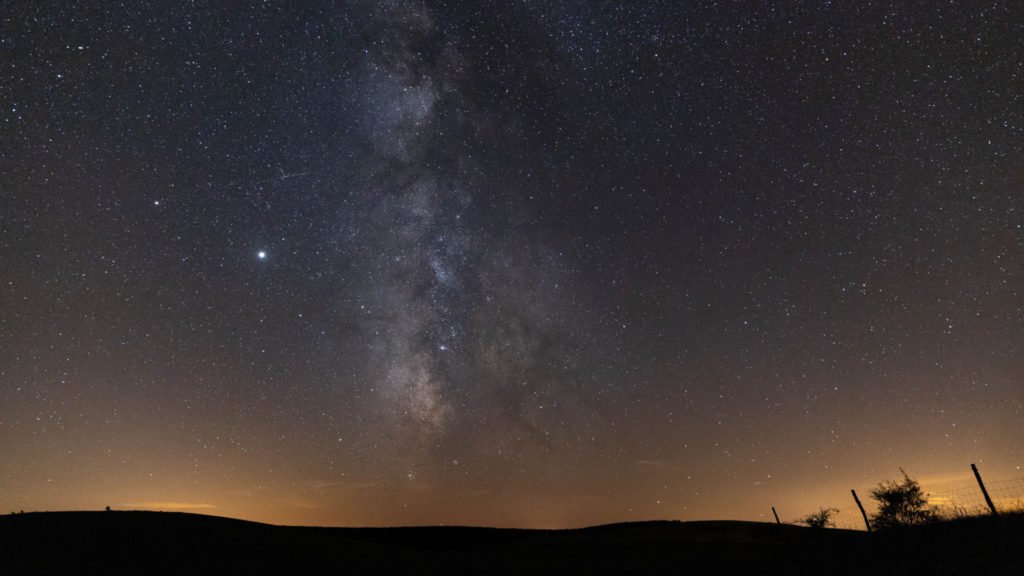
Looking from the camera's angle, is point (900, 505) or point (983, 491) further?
point (900, 505)

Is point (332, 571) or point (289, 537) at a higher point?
point (289, 537)

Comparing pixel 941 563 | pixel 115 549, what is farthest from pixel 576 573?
pixel 115 549

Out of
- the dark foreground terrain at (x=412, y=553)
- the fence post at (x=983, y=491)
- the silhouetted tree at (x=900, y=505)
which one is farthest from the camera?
the silhouetted tree at (x=900, y=505)

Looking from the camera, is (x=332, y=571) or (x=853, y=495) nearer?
(x=332, y=571)

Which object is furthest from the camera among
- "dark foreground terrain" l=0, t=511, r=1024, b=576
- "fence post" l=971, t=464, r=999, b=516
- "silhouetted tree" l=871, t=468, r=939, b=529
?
"silhouetted tree" l=871, t=468, r=939, b=529

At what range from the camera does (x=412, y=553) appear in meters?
22.3

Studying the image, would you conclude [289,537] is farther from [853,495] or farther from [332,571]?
[853,495]

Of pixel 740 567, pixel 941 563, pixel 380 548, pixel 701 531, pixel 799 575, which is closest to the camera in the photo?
pixel 941 563

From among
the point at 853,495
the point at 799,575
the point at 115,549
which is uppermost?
the point at 853,495

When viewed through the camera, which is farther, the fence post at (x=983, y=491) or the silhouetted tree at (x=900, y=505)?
the silhouetted tree at (x=900, y=505)

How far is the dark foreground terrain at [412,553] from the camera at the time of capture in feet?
45.3

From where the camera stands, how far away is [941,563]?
41.5 feet

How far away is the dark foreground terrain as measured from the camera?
1381cm

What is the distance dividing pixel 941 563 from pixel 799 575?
3.10 meters
